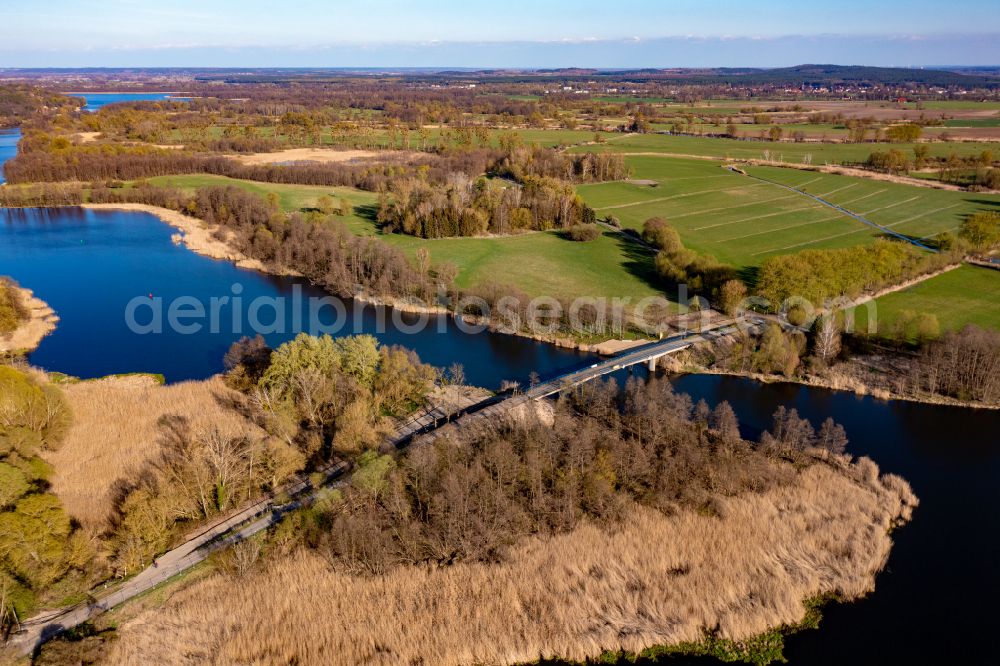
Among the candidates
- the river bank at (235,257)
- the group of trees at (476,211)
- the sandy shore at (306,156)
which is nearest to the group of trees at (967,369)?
the river bank at (235,257)

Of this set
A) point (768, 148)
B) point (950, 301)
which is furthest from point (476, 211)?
point (768, 148)

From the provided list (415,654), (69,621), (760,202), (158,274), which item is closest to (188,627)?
(69,621)

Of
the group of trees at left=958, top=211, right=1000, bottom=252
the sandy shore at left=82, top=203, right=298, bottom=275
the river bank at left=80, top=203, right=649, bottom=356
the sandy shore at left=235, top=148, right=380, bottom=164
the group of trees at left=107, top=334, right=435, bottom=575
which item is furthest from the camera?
the sandy shore at left=235, top=148, right=380, bottom=164

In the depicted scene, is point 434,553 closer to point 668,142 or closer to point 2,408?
point 2,408

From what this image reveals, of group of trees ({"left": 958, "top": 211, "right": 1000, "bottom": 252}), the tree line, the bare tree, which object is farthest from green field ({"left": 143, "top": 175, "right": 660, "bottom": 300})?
the tree line

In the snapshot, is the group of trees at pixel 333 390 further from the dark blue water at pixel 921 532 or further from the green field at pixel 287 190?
the green field at pixel 287 190

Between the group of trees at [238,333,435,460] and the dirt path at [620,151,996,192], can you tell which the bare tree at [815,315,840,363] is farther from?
the dirt path at [620,151,996,192]

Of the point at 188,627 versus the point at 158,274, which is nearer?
the point at 188,627
